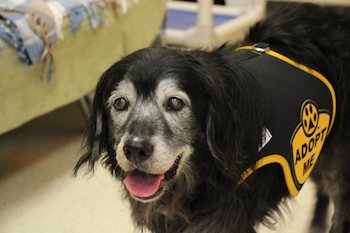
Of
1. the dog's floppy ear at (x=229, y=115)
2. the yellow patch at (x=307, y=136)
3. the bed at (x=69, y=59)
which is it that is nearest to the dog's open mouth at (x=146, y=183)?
the dog's floppy ear at (x=229, y=115)

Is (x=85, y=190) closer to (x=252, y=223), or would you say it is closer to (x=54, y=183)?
(x=54, y=183)

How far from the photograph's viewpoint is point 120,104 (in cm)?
130

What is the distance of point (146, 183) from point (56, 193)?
112 centimetres

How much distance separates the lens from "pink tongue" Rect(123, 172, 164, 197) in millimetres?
1287

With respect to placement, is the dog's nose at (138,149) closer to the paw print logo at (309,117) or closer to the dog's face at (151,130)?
the dog's face at (151,130)

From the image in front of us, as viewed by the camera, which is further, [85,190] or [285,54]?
[85,190]

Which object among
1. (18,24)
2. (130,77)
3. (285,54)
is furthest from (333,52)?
(18,24)

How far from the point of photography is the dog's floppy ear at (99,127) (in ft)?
4.52

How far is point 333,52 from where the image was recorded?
1606 millimetres

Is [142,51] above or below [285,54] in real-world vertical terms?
above

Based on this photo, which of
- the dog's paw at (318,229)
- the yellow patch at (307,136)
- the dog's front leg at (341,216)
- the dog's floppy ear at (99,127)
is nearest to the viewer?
the dog's floppy ear at (99,127)

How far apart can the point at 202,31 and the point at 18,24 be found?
1.46m

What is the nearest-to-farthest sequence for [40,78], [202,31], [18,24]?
[18,24]
[40,78]
[202,31]

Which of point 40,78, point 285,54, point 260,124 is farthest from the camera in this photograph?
point 40,78
